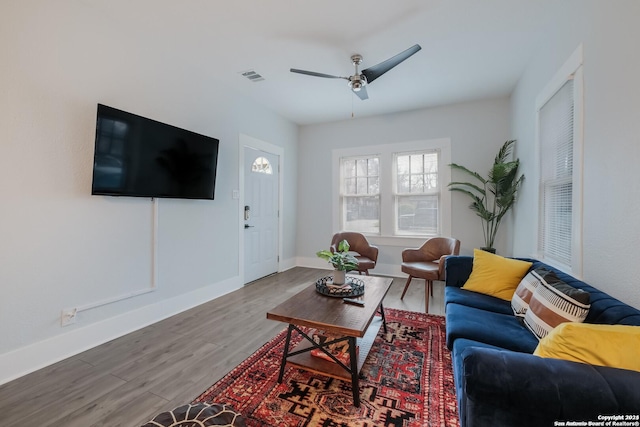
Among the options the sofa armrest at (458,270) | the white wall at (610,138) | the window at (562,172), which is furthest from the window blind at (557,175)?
the sofa armrest at (458,270)

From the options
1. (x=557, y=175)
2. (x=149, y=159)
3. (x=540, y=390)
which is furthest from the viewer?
(x=149, y=159)

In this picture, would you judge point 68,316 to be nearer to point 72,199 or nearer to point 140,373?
point 140,373

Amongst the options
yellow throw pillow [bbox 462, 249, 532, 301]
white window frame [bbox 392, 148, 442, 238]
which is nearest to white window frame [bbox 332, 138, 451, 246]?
white window frame [bbox 392, 148, 442, 238]

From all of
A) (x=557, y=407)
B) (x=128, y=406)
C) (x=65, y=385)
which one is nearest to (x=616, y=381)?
(x=557, y=407)

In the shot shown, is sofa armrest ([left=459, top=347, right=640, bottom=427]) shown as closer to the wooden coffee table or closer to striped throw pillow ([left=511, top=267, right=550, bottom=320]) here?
the wooden coffee table

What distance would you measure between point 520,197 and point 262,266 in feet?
12.4

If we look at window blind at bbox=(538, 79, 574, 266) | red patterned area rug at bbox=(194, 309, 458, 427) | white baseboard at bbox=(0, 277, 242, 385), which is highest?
window blind at bbox=(538, 79, 574, 266)

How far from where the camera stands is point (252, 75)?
3312mm

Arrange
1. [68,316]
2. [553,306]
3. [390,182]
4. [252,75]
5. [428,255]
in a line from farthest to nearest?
[390,182] < [428,255] < [252,75] < [68,316] < [553,306]

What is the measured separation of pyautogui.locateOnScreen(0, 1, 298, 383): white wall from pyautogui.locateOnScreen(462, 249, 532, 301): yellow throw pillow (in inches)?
119

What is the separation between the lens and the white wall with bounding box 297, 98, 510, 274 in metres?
4.05

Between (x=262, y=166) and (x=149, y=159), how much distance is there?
2.02 metres

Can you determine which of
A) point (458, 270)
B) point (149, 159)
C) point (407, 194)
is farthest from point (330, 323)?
point (407, 194)

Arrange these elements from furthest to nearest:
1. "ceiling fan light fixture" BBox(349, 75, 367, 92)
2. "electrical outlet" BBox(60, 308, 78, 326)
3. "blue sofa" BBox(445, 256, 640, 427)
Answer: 1. "ceiling fan light fixture" BBox(349, 75, 367, 92)
2. "electrical outlet" BBox(60, 308, 78, 326)
3. "blue sofa" BBox(445, 256, 640, 427)
